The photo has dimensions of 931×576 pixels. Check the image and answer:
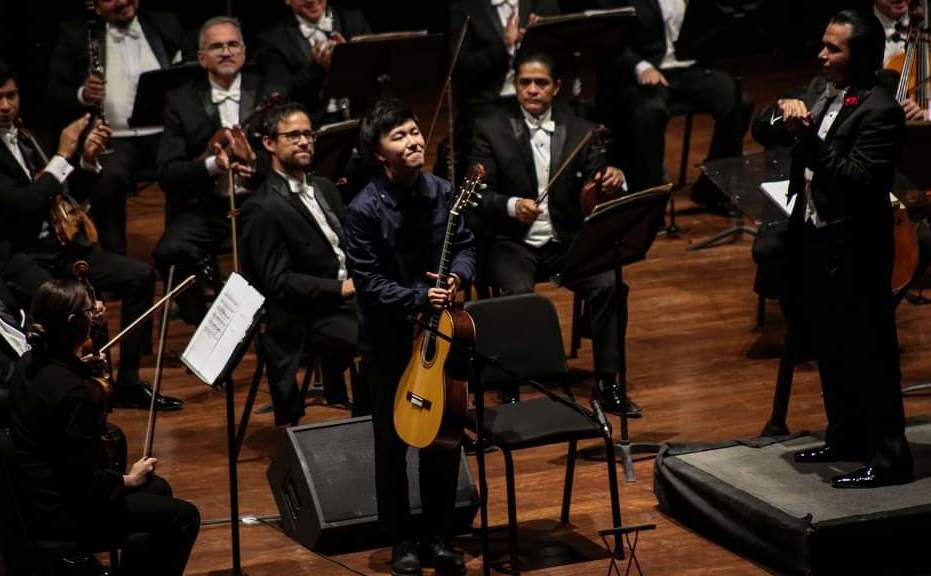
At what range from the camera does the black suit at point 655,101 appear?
7977mm

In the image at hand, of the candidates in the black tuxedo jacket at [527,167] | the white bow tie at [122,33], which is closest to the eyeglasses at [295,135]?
the black tuxedo jacket at [527,167]

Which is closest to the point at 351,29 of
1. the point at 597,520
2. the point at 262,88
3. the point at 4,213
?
the point at 262,88

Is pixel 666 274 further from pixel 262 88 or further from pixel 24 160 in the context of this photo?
pixel 24 160

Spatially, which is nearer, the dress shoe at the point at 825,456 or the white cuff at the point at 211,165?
the dress shoe at the point at 825,456

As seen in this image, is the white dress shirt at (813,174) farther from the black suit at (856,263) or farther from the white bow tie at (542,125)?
the white bow tie at (542,125)

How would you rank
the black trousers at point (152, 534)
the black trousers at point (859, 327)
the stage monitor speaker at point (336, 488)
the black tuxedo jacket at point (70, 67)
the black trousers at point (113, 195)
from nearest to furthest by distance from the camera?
the black trousers at point (152, 534) → the black trousers at point (859, 327) → the stage monitor speaker at point (336, 488) → the black trousers at point (113, 195) → the black tuxedo jacket at point (70, 67)

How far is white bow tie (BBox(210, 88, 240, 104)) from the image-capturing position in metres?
6.90

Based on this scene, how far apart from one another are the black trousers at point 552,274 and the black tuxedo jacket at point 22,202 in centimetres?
181

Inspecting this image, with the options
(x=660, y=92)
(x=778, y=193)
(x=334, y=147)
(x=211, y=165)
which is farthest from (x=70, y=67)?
(x=778, y=193)

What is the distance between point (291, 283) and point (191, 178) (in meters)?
1.23

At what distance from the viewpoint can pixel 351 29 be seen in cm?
766

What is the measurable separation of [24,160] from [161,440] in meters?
1.32

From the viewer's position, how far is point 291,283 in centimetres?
576

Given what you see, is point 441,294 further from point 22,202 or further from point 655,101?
point 655,101
